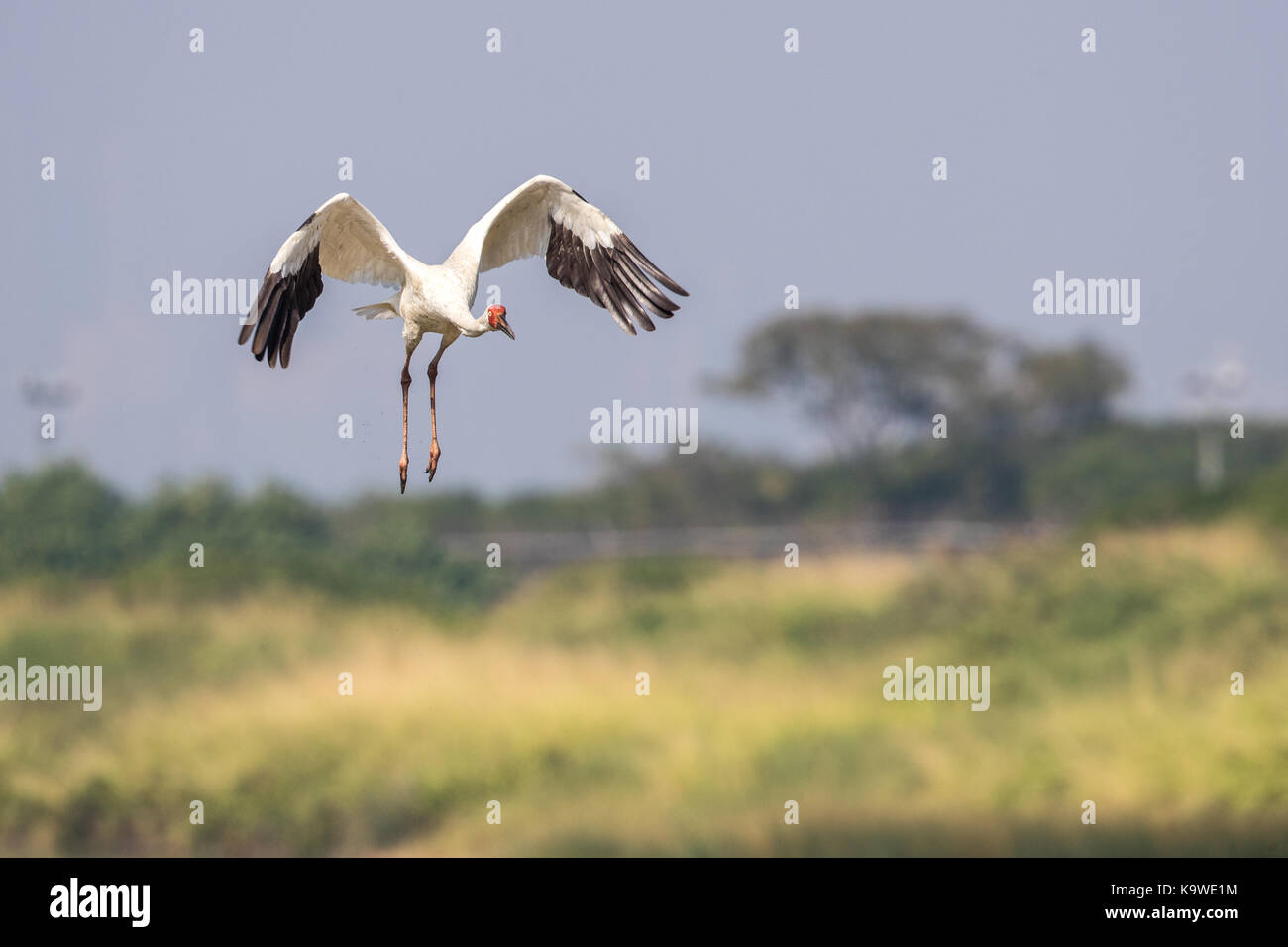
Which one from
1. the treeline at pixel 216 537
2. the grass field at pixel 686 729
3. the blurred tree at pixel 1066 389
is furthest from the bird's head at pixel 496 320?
the blurred tree at pixel 1066 389

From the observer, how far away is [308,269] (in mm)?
12516

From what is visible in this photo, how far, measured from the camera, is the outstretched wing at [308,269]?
39.1ft

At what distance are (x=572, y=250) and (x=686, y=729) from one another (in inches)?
663

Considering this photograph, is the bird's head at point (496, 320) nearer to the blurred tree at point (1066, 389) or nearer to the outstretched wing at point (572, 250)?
the outstretched wing at point (572, 250)

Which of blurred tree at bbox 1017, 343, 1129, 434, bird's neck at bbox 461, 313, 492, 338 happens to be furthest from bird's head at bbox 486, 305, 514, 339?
blurred tree at bbox 1017, 343, 1129, 434

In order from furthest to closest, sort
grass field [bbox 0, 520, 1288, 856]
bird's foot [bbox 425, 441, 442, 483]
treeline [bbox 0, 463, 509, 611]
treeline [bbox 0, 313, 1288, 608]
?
treeline [bbox 0, 313, 1288, 608]
treeline [bbox 0, 463, 509, 611]
grass field [bbox 0, 520, 1288, 856]
bird's foot [bbox 425, 441, 442, 483]

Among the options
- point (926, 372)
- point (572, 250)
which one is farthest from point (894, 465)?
point (572, 250)

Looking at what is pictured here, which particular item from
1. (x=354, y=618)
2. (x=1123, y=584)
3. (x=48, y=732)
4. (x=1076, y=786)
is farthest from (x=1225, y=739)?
(x=48, y=732)

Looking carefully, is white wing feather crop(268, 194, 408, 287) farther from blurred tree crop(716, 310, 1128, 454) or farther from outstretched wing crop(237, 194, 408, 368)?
blurred tree crop(716, 310, 1128, 454)

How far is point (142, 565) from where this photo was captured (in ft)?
114

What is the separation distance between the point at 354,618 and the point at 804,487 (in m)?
20.6

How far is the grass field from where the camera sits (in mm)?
27297

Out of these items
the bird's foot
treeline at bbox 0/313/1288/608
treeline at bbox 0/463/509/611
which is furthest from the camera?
treeline at bbox 0/313/1288/608
